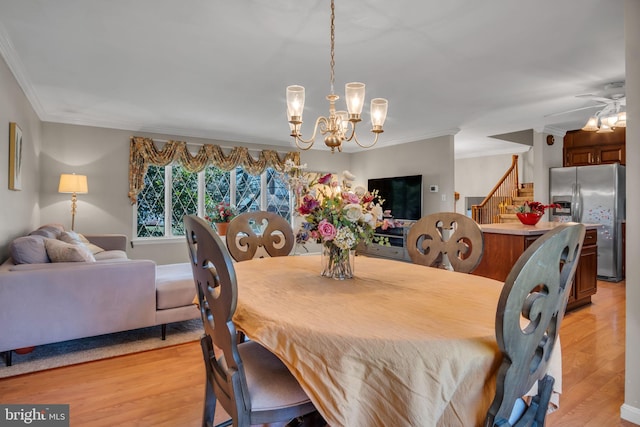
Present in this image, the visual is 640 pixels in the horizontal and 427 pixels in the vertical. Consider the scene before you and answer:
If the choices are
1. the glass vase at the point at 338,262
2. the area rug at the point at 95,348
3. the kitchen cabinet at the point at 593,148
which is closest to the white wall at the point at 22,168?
the area rug at the point at 95,348

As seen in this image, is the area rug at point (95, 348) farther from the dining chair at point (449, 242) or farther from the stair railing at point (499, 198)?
the stair railing at point (499, 198)

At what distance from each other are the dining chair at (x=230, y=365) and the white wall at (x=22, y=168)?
280 cm

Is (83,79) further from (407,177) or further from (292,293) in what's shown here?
(407,177)

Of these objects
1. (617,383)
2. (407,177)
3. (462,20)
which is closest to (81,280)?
(462,20)

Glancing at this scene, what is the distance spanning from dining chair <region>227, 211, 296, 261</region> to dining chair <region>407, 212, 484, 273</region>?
2.80 feet

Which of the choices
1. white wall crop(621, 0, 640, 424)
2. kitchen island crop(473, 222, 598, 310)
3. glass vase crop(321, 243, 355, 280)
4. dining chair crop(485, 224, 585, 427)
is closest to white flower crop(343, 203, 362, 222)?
glass vase crop(321, 243, 355, 280)

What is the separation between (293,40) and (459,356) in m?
2.45

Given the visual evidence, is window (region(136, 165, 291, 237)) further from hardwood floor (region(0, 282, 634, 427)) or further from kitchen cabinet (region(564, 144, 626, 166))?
kitchen cabinet (region(564, 144, 626, 166))

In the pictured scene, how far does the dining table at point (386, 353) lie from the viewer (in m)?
0.88

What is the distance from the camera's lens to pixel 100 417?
1.85 metres

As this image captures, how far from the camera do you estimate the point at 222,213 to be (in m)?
5.85

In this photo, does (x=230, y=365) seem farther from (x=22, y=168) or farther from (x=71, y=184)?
(x=71, y=184)

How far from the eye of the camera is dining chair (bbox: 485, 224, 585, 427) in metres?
0.84

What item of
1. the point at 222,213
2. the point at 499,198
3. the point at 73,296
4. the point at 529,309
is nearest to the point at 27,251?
the point at 73,296
